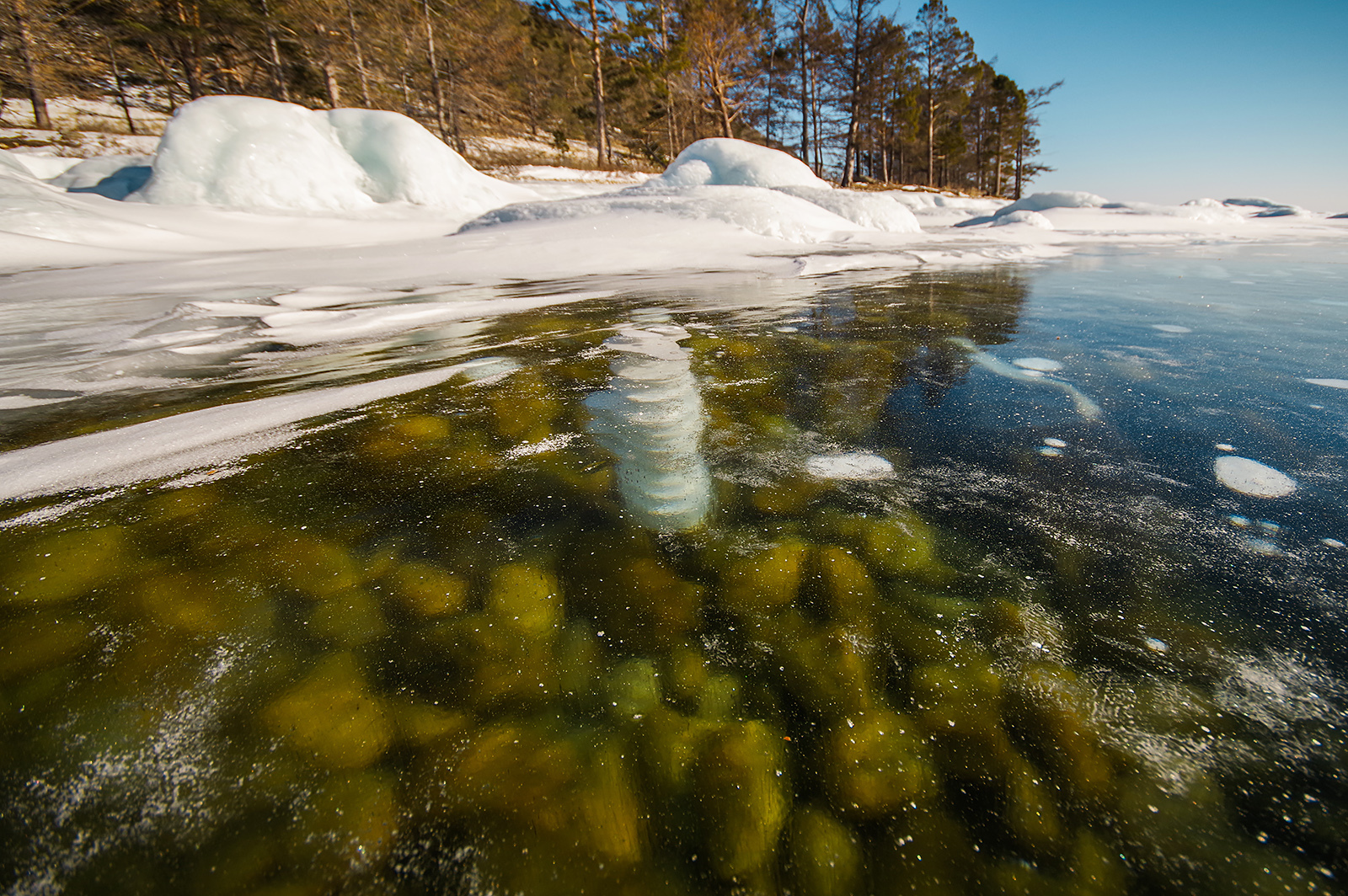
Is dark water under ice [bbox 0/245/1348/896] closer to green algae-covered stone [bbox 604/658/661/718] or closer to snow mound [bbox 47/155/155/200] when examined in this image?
green algae-covered stone [bbox 604/658/661/718]

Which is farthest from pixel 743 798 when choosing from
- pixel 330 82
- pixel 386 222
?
pixel 330 82

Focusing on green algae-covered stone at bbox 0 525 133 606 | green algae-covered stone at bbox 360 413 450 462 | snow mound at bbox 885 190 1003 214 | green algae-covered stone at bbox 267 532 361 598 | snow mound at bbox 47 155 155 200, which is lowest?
green algae-covered stone at bbox 267 532 361 598

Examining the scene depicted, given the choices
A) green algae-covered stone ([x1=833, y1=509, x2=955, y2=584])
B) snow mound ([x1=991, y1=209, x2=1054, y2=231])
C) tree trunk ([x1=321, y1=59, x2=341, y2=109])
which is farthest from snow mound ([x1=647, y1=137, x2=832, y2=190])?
green algae-covered stone ([x1=833, y1=509, x2=955, y2=584])

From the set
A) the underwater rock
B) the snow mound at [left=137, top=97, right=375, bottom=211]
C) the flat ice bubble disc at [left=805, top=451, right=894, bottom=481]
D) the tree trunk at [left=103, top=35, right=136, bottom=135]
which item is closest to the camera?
the underwater rock

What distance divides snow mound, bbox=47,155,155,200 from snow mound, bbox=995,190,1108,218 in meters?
20.0

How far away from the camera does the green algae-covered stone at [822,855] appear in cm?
58

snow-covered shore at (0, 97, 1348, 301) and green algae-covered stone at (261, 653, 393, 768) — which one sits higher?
snow-covered shore at (0, 97, 1348, 301)

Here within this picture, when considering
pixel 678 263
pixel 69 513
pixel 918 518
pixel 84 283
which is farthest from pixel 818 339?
pixel 84 283

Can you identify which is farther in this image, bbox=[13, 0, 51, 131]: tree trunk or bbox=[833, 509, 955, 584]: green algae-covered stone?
bbox=[13, 0, 51, 131]: tree trunk

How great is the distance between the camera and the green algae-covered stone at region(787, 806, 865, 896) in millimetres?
577

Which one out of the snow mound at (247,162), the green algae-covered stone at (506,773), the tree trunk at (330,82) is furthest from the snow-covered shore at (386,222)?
the tree trunk at (330,82)

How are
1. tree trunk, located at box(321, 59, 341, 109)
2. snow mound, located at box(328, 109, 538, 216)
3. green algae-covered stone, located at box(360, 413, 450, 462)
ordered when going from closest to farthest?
green algae-covered stone, located at box(360, 413, 450, 462), snow mound, located at box(328, 109, 538, 216), tree trunk, located at box(321, 59, 341, 109)

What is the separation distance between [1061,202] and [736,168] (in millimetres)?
12655

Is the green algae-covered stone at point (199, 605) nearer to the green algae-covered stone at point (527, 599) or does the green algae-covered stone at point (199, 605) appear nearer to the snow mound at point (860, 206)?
the green algae-covered stone at point (527, 599)
